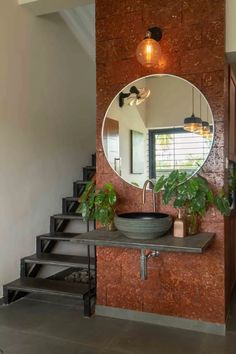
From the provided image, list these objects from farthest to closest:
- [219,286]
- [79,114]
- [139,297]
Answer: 1. [79,114]
2. [139,297]
3. [219,286]

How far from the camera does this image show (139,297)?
2861 mm

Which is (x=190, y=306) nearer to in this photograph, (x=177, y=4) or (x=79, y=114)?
(x=177, y=4)

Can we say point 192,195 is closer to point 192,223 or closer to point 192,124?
point 192,223

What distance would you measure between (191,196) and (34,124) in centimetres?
202

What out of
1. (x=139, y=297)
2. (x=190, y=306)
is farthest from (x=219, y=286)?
(x=139, y=297)

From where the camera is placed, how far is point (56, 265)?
3365 millimetres

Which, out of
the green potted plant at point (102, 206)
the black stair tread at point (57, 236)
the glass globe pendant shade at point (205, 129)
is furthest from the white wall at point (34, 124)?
the glass globe pendant shade at point (205, 129)

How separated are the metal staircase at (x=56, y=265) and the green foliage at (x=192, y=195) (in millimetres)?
977

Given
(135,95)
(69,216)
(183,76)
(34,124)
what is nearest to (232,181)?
(183,76)

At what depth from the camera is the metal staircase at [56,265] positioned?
3.03 metres

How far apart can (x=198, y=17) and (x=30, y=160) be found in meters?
2.13

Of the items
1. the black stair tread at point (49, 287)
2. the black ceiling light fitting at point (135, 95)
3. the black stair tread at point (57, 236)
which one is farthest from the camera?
the black stair tread at point (57, 236)

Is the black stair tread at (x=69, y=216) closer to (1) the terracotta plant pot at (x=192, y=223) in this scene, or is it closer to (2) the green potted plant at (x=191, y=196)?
(2) the green potted plant at (x=191, y=196)

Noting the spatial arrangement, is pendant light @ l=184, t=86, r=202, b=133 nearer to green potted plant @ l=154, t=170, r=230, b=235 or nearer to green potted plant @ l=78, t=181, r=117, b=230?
green potted plant @ l=154, t=170, r=230, b=235
